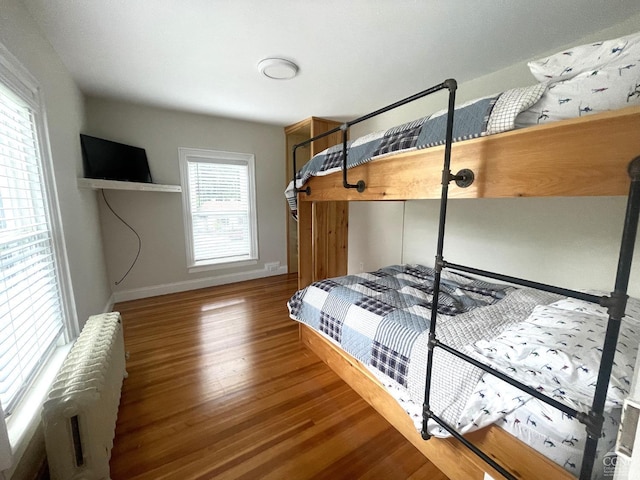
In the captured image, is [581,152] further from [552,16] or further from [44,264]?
[44,264]

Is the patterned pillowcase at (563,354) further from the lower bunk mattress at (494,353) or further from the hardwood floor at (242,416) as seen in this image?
the hardwood floor at (242,416)

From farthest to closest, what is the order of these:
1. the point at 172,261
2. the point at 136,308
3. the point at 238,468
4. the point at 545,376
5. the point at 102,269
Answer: the point at 172,261 → the point at 136,308 → the point at 102,269 → the point at 238,468 → the point at 545,376

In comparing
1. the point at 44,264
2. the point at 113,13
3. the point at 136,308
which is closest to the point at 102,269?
the point at 136,308

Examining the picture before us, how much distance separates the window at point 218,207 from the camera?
337 centimetres

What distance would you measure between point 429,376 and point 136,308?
10.2ft

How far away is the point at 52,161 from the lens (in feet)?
5.23

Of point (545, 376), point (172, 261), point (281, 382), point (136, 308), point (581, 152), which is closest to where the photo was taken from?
point (581, 152)

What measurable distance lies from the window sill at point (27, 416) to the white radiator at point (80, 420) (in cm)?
13

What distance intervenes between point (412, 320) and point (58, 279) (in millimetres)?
2144

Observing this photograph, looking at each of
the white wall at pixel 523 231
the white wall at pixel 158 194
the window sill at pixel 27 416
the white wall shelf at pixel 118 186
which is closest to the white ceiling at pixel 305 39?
the white wall at pixel 523 231

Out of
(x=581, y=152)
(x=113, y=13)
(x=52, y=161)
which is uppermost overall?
(x=113, y=13)

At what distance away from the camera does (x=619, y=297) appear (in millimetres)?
574

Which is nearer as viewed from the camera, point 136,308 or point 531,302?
point 531,302

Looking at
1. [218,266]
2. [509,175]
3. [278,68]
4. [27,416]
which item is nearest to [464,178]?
[509,175]
